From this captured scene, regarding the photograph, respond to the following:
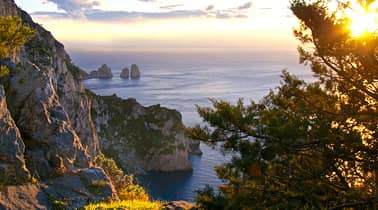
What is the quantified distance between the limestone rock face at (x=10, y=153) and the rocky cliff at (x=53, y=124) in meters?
0.03

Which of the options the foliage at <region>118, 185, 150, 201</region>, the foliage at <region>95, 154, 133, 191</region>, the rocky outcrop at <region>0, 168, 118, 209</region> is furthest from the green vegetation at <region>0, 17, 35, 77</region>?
the foliage at <region>95, 154, 133, 191</region>

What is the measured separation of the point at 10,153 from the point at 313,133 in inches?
421

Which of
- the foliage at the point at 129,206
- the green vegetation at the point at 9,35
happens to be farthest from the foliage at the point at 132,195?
the green vegetation at the point at 9,35

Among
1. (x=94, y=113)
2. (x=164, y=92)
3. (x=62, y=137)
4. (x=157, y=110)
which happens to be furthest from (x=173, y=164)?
(x=62, y=137)

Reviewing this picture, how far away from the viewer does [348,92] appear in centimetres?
1102

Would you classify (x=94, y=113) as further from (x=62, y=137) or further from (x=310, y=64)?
(x=310, y=64)

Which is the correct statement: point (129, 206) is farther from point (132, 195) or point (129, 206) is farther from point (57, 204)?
point (132, 195)

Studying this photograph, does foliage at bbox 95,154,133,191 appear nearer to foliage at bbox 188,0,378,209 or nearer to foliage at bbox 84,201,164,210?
foliage at bbox 84,201,164,210

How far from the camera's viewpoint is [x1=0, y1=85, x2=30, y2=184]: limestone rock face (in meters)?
14.6

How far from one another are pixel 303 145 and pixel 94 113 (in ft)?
283

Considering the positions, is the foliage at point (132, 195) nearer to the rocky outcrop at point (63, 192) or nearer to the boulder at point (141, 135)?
the rocky outcrop at point (63, 192)

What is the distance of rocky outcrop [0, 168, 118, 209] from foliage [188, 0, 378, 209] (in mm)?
4973

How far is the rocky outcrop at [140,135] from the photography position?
9550 cm

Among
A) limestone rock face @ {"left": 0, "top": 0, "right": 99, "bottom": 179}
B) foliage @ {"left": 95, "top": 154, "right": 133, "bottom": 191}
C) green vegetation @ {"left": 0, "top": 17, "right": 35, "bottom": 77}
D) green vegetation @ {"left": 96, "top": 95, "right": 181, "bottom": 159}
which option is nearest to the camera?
green vegetation @ {"left": 0, "top": 17, "right": 35, "bottom": 77}
